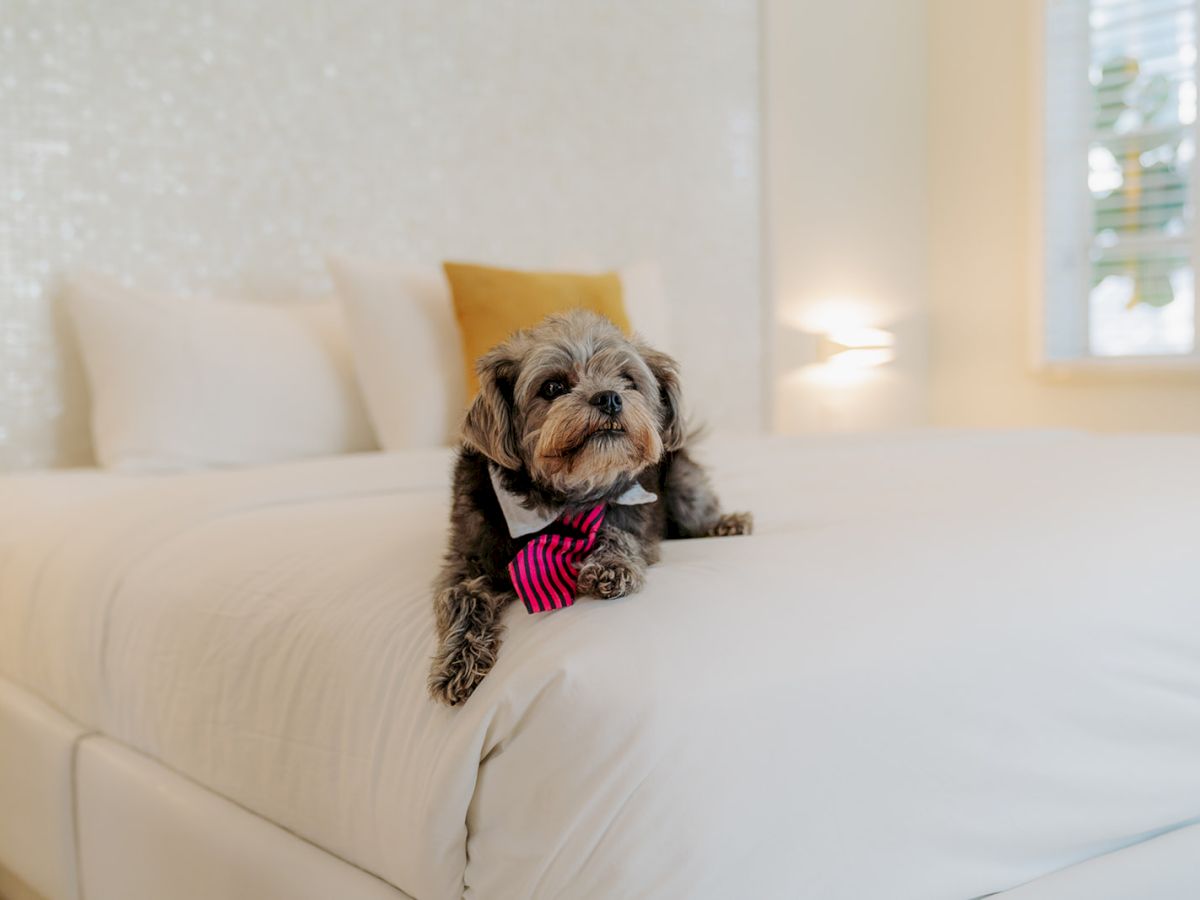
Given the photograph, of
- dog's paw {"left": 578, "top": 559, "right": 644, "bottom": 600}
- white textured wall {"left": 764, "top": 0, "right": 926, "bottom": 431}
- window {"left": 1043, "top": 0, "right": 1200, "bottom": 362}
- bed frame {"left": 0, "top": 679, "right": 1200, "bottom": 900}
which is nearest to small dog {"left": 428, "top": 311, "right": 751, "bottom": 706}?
dog's paw {"left": 578, "top": 559, "right": 644, "bottom": 600}

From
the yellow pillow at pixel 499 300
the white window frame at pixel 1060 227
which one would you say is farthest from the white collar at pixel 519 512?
the white window frame at pixel 1060 227

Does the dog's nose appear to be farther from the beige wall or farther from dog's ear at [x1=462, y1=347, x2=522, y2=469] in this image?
the beige wall

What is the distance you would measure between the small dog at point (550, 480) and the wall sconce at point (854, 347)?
342 cm

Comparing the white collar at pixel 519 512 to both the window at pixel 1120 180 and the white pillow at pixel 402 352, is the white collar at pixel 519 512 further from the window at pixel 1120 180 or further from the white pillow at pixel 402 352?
the window at pixel 1120 180

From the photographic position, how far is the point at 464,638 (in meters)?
1.08

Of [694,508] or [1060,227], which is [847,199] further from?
[694,508]

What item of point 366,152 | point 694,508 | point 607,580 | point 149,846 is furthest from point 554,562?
point 366,152

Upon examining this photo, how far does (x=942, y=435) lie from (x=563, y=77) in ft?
6.20

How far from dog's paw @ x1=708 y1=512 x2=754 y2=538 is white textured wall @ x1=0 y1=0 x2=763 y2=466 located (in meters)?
1.99

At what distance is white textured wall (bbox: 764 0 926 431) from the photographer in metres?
4.50

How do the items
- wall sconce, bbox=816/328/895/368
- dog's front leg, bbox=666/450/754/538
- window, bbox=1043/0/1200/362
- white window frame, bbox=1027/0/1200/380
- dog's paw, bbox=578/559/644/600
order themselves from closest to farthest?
dog's paw, bbox=578/559/644/600
dog's front leg, bbox=666/450/754/538
window, bbox=1043/0/1200/362
white window frame, bbox=1027/0/1200/380
wall sconce, bbox=816/328/895/368

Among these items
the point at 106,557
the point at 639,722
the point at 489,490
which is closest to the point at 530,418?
the point at 489,490

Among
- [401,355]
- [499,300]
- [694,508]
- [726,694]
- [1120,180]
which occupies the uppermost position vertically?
[1120,180]

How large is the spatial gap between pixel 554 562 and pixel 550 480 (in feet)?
0.28
